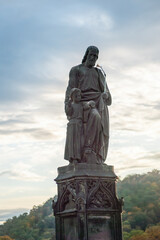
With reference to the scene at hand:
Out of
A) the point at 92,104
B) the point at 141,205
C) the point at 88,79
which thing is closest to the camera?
the point at 92,104

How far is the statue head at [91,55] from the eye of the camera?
1539cm

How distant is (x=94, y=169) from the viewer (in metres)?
14.2

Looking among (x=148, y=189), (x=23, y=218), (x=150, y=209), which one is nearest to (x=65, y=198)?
(x=23, y=218)

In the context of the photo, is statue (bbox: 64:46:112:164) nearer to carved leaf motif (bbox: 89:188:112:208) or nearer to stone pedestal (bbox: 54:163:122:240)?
stone pedestal (bbox: 54:163:122:240)

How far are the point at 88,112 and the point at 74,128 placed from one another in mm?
626

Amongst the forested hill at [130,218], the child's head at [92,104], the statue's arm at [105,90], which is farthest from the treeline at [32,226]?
the child's head at [92,104]

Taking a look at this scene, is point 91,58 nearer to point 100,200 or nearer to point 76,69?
point 76,69

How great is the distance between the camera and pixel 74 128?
14.6 meters

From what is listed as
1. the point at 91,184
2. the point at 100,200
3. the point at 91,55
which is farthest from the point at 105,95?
the point at 100,200

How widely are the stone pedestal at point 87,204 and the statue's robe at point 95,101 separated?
632mm

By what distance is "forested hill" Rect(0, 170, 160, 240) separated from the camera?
96538mm

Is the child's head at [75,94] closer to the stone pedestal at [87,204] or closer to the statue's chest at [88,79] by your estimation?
the statue's chest at [88,79]

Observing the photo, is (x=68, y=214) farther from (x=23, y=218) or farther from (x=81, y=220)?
(x=23, y=218)

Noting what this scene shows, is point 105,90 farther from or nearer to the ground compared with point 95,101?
farther from the ground
